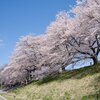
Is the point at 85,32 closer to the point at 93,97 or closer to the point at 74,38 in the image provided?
the point at 74,38

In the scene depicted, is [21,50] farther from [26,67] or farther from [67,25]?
[67,25]

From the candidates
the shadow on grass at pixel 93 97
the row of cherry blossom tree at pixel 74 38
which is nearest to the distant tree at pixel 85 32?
the row of cherry blossom tree at pixel 74 38

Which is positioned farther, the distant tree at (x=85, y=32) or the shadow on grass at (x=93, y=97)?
the distant tree at (x=85, y=32)

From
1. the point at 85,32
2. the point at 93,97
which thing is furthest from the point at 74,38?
the point at 93,97

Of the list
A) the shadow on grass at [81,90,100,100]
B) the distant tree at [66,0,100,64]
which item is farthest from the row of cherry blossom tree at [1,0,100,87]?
the shadow on grass at [81,90,100,100]

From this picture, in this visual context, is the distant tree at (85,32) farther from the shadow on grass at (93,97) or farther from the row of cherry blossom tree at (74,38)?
the shadow on grass at (93,97)

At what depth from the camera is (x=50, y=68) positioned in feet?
120

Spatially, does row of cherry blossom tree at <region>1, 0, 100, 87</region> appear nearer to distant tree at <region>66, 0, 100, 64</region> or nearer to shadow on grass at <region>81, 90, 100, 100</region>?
distant tree at <region>66, 0, 100, 64</region>

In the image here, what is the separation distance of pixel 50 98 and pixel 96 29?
6.86 metres

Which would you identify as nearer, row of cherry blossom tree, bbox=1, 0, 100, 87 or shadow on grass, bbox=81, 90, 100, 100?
shadow on grass, bbox=81, 90, 100, 100

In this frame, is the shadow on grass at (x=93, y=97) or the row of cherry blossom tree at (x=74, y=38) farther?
the row of cherry blossom tree at (x=74, y=38)

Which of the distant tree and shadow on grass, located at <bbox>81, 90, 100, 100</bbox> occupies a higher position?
the distant tree

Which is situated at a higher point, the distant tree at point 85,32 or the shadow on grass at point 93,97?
the distant tree at point 85,32

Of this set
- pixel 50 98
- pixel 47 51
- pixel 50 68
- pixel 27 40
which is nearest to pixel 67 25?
pixel 47 51
